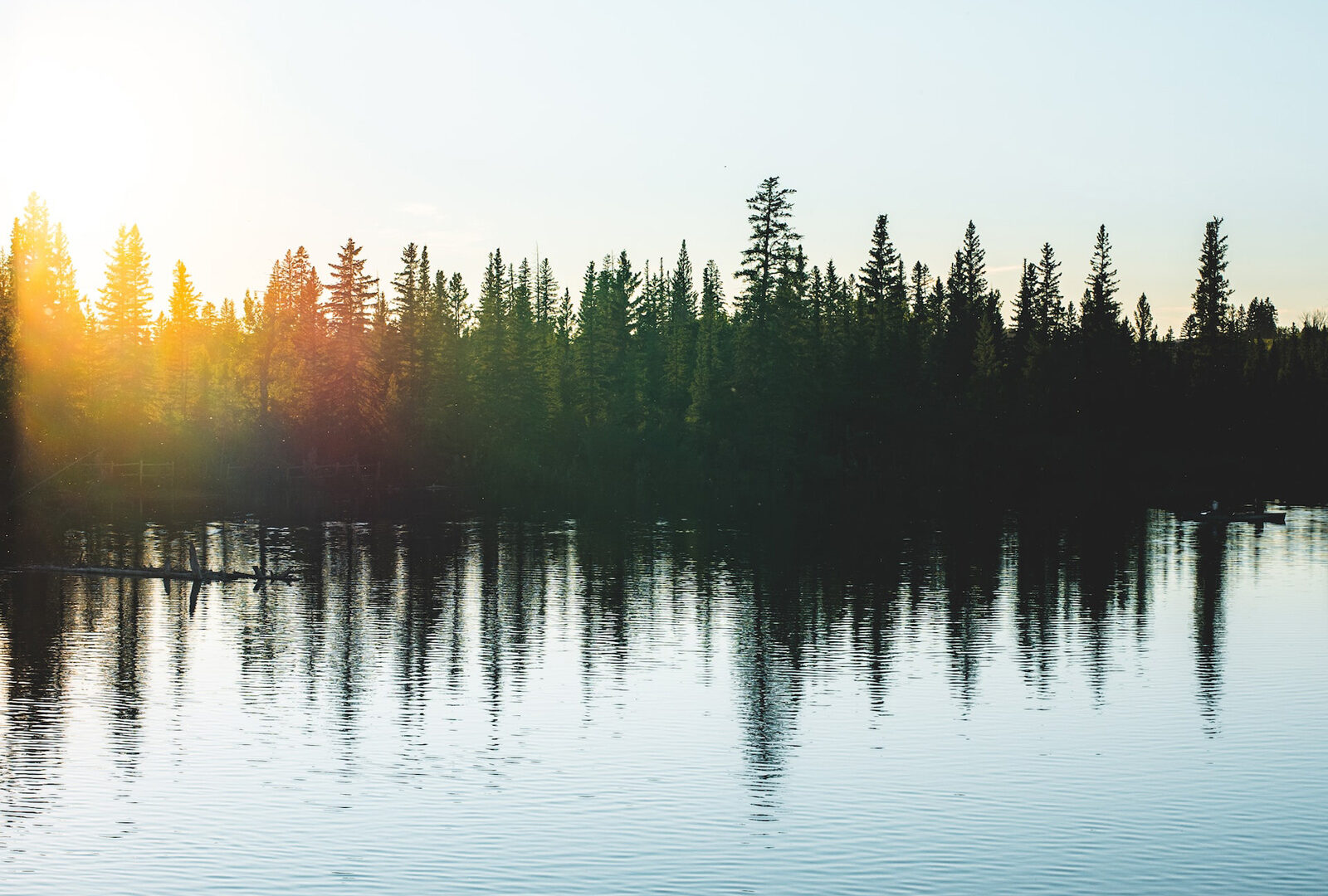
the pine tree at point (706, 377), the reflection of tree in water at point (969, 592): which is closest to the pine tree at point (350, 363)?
the pine tree at point (706, 377)

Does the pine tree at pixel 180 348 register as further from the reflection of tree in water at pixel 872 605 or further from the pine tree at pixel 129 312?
the reflection of tree in water at pixel 872 605

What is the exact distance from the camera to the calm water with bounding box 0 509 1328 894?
21.2 m

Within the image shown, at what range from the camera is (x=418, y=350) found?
123 metres

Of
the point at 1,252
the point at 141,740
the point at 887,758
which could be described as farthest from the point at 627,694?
the point at 1,252

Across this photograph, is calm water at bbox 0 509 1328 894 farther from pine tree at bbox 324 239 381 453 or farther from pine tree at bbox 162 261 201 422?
pine tree at bbox 162 261 201 422

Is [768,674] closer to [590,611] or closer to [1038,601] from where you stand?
[590,611]

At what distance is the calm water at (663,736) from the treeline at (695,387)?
51.8 meters

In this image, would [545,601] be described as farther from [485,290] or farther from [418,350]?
[485,290]

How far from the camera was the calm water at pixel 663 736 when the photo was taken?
→ 69.7 ft

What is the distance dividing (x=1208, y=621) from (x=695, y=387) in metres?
81.8

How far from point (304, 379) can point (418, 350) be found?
1277cm

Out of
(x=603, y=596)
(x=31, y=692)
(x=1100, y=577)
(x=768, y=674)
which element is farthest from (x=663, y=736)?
(x=1100, y=577)

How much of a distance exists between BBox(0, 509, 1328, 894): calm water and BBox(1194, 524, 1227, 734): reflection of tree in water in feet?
0.84

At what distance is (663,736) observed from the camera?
29.5 metres
